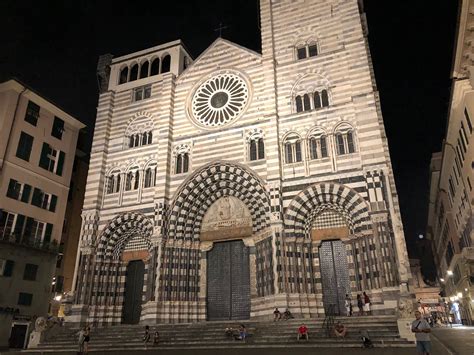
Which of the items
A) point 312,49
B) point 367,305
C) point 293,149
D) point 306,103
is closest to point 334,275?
point 367,305

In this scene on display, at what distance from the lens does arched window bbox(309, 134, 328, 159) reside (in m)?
19.0

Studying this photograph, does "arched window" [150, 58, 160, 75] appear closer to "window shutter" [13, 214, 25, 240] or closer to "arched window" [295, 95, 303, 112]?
"arched window" [295, 95, 303, 112]

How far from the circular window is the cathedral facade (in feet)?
0.27

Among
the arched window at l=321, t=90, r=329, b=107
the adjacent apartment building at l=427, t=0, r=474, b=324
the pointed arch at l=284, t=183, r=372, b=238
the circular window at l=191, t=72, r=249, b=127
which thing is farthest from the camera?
the circular window at l=191, t=72, r=249, b=127

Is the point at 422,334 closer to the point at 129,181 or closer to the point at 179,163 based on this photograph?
the point at 179,163

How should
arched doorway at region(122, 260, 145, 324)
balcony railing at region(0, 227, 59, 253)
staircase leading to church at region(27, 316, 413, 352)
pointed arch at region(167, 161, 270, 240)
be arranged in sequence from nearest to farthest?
1. staircase leading to church at region(27, 316, 413, 352)
2. pointed arch at region(167, 161, 270, 240)
3. arched doorway at region(122, 260, 145, 324)
4. balcony railing at region(0, 227, 59, 253)

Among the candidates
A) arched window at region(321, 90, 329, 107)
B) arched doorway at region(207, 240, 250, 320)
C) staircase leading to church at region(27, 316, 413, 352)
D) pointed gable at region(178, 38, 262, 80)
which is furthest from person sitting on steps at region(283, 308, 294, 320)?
pointed gable at region(178, 38, 262, 80)

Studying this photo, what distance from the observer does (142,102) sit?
24547mm

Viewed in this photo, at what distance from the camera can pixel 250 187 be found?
65.2ft

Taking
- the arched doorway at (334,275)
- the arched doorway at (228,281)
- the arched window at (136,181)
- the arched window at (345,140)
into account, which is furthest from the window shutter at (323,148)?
the arched window at (136,181)

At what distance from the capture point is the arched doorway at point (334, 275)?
56.6 ft

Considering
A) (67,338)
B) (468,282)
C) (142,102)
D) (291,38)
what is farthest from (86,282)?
(468,282)

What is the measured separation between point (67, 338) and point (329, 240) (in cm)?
1308

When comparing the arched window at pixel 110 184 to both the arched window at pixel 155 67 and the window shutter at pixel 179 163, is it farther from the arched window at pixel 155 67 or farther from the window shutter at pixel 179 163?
the arched window at pixel 155 67
